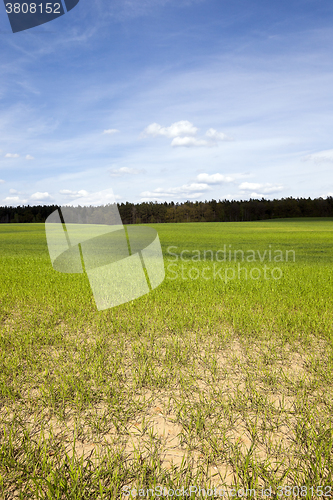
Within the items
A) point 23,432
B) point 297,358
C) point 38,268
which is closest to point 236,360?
point 297,358

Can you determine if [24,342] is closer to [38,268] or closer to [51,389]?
[51,389]

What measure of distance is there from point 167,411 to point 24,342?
2.89 m

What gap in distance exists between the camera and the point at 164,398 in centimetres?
339

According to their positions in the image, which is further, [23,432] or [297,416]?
[297,416]

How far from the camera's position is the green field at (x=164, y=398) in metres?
2.31

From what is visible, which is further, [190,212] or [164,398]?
[190,212]

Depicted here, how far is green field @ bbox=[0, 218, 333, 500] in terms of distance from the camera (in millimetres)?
2314

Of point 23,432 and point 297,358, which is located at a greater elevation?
point 23,432

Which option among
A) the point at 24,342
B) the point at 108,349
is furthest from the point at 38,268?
the point at 108,349

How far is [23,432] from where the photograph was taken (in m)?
2.74

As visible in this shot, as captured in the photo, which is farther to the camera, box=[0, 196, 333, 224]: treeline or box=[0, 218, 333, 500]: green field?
box=[0, 196, 333, 224]: treeline

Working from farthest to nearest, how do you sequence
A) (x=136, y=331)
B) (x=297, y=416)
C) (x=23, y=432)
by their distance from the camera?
(x=136, y=331) → (x=297, y=416) → (x=23, y=432)

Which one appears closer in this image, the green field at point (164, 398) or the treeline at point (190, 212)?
the green field at point (164, 398)

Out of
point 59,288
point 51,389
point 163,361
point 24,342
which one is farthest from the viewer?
point 59,288
